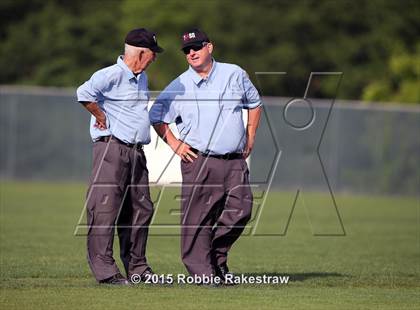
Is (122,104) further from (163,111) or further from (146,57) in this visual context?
(146,57)

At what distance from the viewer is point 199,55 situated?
948 cm

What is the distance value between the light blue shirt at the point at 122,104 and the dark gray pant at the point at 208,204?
594mm

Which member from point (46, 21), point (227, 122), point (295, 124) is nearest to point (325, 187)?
point (295, 124)

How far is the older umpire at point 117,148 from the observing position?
9.50m

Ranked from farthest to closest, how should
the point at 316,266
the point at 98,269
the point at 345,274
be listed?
the point at 316,266 → the point at 345,274 → the point at 98,269

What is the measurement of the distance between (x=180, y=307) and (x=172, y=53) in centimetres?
2538

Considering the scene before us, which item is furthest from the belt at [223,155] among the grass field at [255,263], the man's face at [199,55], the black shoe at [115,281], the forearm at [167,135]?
the black shoe at [115,281]

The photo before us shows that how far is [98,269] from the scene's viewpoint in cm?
950

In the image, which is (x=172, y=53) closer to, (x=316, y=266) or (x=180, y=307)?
(x=316, y=266)

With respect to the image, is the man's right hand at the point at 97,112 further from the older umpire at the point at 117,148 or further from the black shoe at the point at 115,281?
the black shoe at the point at 115,281

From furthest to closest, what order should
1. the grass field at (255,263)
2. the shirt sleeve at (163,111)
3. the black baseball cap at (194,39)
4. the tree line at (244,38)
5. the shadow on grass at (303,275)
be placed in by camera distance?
the tree line at (244,38) < the shadow on grass at (303,275) < the shirt sleeve at (163,111) < the black baseball cap at (194,39) < the grass field at (255,263)

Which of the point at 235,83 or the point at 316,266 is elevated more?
the point at 235,83

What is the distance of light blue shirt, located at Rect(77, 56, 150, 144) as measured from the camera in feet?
31.3

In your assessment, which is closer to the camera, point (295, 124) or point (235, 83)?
point (235, 83)
